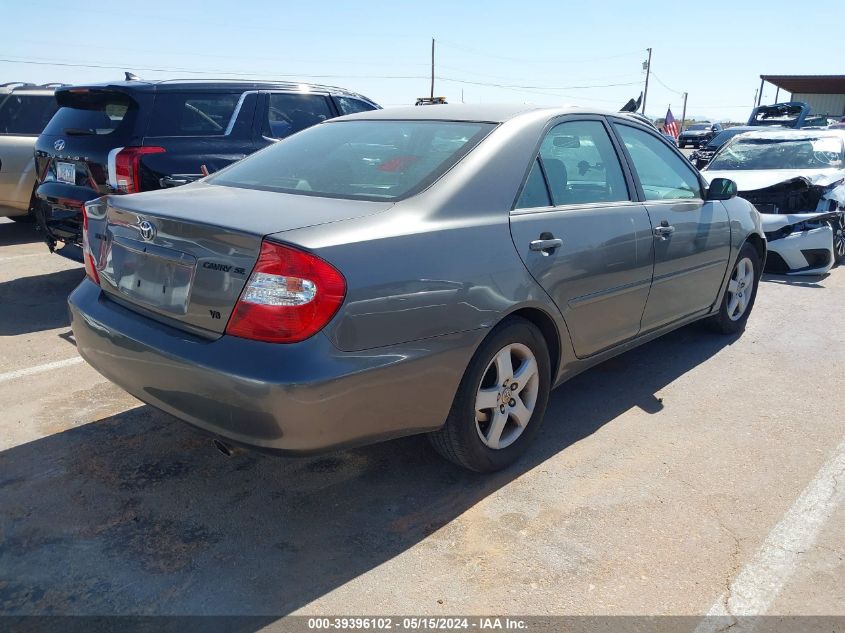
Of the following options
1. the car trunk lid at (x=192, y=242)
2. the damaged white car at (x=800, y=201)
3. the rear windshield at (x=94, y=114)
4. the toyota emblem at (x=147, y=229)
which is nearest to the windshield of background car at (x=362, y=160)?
the car trunk lid at (x=192, y=242)

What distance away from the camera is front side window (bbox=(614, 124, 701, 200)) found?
13.4 feet

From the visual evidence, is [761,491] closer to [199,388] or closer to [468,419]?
[468,419]

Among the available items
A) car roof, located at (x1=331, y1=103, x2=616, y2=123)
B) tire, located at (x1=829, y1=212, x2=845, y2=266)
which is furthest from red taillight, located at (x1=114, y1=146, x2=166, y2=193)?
tire, located at (x1=829, y1=212, x2=845, y2=266)

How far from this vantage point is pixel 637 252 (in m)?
3.79

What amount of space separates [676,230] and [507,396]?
171 cm

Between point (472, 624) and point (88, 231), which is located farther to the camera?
point (88, 231)

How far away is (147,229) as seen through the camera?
2.79m

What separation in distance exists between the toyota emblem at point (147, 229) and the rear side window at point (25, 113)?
22.1ft

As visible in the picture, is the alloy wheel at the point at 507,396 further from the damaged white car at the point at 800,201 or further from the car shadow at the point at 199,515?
the damaged white car at the point at 800,201

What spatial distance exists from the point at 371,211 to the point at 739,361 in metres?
3.27

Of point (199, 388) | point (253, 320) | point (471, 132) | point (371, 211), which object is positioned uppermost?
point (471, 132)

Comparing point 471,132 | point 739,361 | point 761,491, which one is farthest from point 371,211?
point 739,361

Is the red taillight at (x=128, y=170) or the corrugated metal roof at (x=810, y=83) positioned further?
the corrugated metal roof at (x=810, y=83)

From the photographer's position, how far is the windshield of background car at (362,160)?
304 centimetres
